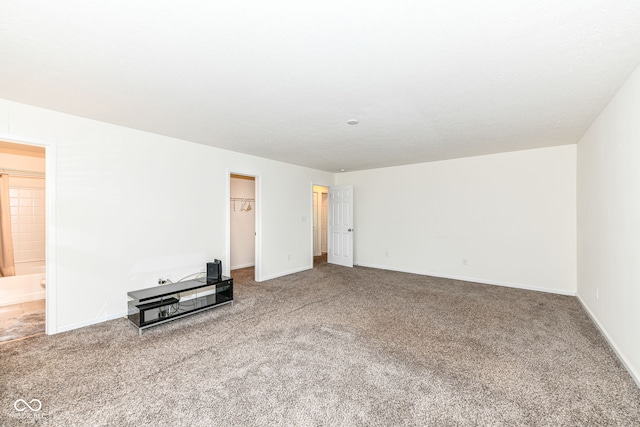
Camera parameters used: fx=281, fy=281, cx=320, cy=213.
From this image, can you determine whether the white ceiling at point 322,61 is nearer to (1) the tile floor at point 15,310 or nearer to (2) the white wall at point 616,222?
(2) the white wall at point 616,222

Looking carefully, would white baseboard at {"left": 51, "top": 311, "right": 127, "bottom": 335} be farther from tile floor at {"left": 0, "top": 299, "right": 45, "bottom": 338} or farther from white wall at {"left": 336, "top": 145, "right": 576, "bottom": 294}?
white wall at {"left": 336, "top": 145, "right": 576, "bottom": 294}

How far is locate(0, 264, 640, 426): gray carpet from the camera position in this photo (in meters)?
1.83

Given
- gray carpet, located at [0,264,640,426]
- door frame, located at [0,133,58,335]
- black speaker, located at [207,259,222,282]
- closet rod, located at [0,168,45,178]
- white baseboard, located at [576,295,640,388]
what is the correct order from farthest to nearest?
closet rod, located at [0,168,45,178] < black speaker, located at [207,259,222,282] < door frame, located at [0,133,58,335] < white baseboard, located at [576,295,640,388] < gray carpet, located at [0,264,640,426]

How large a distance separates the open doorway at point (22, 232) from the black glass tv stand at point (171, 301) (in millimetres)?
1401

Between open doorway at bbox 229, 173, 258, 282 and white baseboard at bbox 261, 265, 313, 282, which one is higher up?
open doorway at bbox 229, 173, 258, 282

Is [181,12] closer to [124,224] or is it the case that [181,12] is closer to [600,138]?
[124,224]

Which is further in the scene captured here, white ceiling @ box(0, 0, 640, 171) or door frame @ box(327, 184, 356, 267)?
door frame @ box(327, 184, 356, 267)

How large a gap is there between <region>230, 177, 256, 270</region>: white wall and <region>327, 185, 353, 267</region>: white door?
1.96 metres

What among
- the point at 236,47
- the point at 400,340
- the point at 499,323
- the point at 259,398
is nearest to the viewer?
the point at 236,47

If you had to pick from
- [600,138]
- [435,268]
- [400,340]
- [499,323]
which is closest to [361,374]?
[400,340]

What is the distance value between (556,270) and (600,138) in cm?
237

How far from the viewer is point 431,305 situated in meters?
3.96

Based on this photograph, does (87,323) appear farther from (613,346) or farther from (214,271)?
(613,346)
